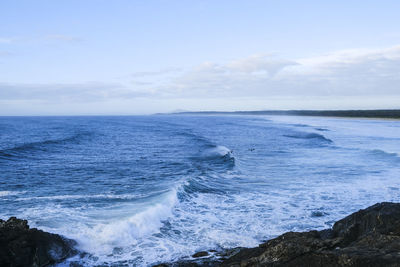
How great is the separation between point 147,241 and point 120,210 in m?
3.40

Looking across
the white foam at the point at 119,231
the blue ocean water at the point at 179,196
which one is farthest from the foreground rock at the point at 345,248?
the white foam at the point at 119,231

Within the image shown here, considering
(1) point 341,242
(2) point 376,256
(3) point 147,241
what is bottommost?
(3) point 147,241

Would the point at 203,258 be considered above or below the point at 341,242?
below

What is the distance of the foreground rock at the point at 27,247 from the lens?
30.3 ft

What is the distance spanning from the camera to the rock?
6.31 metres

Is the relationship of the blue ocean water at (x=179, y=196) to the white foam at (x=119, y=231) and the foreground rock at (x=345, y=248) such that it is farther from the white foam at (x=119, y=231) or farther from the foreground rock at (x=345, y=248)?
the foreground rock at (x=345, y=248)

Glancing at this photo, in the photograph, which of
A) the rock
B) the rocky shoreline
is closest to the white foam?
the rocky shoreline

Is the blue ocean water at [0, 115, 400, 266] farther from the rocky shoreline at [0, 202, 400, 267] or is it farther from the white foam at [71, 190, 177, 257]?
the rocky shoreline at [0, 202, 400, 267]

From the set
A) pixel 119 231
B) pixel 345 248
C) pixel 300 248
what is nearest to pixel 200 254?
pixel 119 231

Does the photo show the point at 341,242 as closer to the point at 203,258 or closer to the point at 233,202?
the point at 203,258

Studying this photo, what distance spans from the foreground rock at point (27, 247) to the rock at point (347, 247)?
5263 millimetres

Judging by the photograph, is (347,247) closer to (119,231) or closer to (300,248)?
(300,248)

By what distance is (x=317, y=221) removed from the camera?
14.1 metres

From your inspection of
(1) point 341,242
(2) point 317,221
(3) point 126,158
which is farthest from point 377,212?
(3) point 126,158
